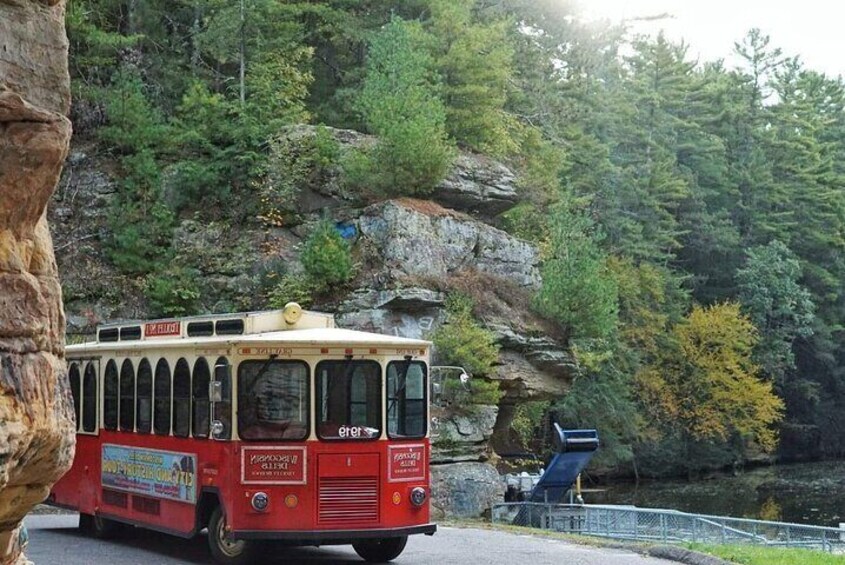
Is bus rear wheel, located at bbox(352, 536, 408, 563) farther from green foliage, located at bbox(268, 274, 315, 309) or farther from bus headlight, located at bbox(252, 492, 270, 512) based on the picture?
green foliage, located at bbox(268, 274, 315, 309)

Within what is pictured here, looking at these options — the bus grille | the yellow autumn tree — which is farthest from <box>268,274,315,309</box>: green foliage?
the yellow autumn tree

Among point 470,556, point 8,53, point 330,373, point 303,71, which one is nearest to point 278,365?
point 330,373

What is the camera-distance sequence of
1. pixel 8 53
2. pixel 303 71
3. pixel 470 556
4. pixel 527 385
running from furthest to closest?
1. pixel 303 71
2. pixel 527 385
3. pixel 470 556
4. pixel 8 53

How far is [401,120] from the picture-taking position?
3150cm

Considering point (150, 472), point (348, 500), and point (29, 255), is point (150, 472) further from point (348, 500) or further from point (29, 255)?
point (29, 255)

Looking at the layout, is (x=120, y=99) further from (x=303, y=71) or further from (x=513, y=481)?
(x=513, y=481)

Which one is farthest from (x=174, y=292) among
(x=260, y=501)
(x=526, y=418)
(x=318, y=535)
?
(x=318, y=535)

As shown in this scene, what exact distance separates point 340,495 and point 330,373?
54.2 inches

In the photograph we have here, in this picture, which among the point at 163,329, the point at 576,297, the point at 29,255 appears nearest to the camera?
the point at 29,255

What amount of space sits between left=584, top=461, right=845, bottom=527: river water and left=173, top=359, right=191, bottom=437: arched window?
29.2m

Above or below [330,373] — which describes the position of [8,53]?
above

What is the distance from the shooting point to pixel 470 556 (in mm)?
15969

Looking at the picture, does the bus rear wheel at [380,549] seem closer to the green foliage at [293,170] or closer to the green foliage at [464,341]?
the green foliage at [464,341]

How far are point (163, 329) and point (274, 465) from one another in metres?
3.09
